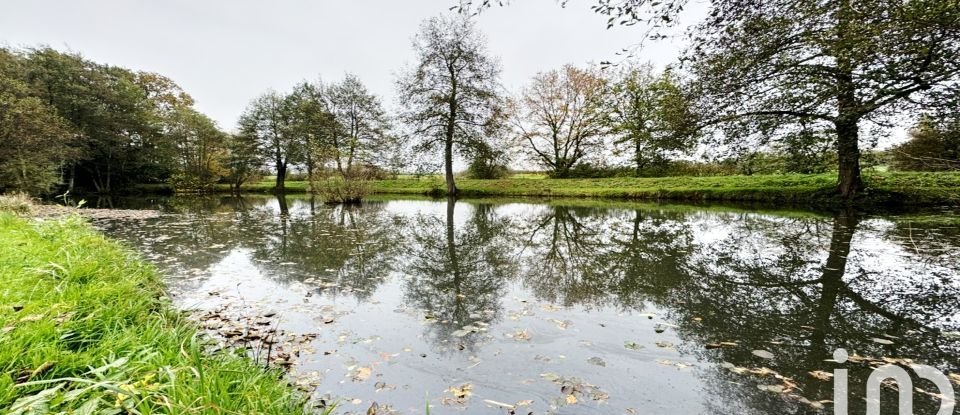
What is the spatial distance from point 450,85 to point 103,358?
71.7 feet

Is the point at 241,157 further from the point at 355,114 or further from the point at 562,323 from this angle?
the point at 562,323

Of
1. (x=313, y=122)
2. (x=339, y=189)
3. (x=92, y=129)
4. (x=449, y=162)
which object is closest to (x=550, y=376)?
(x=339, y=189)

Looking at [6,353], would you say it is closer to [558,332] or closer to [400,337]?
[400,337]

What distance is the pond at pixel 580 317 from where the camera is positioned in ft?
7.76

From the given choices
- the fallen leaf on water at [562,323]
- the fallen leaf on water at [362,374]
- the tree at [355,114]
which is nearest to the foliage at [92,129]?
the tree at [355,114]

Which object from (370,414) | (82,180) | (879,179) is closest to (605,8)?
(370,414)

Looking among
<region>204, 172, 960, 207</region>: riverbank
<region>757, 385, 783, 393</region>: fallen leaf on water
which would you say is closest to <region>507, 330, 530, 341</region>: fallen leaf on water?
<region>757, 385, 783, 393</region>: fallen leaf on water

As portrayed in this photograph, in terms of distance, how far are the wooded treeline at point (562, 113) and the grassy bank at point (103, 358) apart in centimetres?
432

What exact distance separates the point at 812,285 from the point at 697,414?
151 inches

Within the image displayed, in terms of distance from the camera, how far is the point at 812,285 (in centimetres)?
460

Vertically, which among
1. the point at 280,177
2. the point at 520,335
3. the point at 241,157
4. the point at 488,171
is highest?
the point at 241,157

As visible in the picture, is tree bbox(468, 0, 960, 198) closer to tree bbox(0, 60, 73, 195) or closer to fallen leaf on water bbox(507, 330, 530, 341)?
fallen leaf on water bbox(507, 330, 530, 341)

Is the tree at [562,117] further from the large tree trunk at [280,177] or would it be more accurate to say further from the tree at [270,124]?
the large tree trunk at [280,177]

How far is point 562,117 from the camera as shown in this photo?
26.7m
